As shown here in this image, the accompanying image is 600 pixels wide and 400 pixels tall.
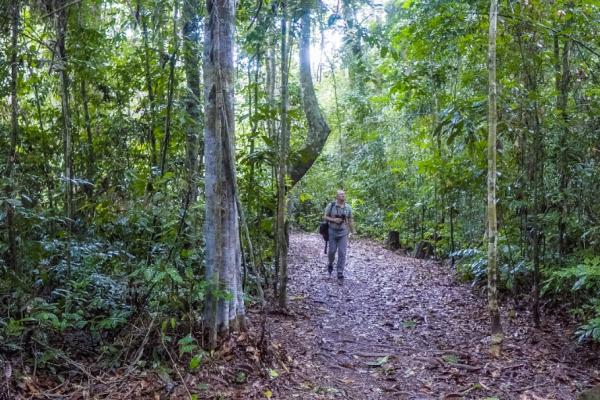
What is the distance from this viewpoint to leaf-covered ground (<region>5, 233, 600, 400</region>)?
4352 millimetres

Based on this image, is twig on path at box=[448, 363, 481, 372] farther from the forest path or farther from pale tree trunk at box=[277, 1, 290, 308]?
pale tree trunk at box=[277, 1, 290, 308]

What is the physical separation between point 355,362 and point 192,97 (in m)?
4.51

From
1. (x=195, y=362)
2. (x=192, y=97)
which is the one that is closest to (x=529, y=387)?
(x=195, y=362)

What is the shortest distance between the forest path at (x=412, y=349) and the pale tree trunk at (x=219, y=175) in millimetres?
974

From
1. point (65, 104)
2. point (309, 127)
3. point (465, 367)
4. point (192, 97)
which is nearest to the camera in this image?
point (465, 367)

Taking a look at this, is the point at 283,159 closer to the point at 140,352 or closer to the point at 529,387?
the point at 140,352

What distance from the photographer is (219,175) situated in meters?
5.19

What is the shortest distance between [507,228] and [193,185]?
573 centimetres

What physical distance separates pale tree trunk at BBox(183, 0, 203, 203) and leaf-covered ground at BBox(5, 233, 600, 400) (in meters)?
2.26

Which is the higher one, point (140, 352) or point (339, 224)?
point (339, 224)

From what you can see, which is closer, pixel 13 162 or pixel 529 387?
pixel 529 387

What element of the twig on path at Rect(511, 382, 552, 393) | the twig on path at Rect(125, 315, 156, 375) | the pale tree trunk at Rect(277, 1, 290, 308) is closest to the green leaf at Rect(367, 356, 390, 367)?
the twig on path at Rect(511, 382, 552, 393)

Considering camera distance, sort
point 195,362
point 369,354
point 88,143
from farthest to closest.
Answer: point 88,143
point 369,354
point 195,362

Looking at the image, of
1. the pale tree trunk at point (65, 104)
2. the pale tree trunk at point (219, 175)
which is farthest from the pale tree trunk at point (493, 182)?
the pale tree trunk at point (65, 104)
